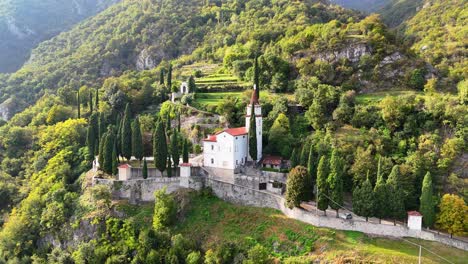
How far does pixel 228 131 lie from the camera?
4956cm

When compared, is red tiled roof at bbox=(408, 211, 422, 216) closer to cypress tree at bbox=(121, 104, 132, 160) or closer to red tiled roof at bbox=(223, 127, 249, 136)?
red tiled roof at bbox=(223, 127, 249, 136)

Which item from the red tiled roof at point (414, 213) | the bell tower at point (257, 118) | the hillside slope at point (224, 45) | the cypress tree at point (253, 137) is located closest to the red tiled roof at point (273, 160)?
the bell tower at point (257, 118)

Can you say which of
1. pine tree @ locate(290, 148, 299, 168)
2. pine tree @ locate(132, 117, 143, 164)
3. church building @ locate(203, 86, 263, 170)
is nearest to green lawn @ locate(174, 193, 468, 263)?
church building @ locate(203, 86, 263, 170)

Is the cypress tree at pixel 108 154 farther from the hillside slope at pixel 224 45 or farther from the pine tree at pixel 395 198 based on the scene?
the pine tree at pixel 395 198

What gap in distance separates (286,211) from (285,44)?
34277mm

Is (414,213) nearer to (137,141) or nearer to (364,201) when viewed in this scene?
(364,201)

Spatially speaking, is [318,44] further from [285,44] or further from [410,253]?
[410,253]

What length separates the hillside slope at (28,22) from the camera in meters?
124

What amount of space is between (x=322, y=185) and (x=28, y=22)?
127 m

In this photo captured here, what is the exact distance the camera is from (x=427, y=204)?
39219 millimetres

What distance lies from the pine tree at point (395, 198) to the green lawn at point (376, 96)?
1659 centimetres

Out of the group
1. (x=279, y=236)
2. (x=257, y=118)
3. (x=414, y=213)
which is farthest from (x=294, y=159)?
(x=414, y=213)

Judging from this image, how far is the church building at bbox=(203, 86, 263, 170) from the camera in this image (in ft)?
162

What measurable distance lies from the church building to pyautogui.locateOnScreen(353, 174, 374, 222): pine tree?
1479 centimetres
